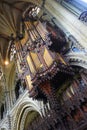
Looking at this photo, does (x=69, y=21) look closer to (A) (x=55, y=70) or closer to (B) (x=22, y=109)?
(A) (x=55, y=70)

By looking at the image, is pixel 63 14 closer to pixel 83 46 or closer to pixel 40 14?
pixel 83 46

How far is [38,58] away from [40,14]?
13.0 feet

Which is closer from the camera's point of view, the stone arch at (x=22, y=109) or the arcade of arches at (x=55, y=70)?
the arcade of arches at (x=55, y=70)

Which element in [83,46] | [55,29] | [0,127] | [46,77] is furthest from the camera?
[0,127]

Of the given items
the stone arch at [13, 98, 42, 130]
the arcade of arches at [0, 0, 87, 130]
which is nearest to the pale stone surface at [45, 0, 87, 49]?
the arcade of arches at [0, 0, 87, 130]

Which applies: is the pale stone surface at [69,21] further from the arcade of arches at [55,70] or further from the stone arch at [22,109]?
the stone arch at [22,109]

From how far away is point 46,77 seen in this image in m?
8.09

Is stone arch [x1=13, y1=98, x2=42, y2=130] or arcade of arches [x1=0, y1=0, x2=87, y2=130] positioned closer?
arcade of arches [x1=0, y1=0, x2=87, y2=130]

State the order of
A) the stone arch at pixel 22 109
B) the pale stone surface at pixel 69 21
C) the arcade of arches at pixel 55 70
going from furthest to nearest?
the stone arch at pixel 22 109 → the pale stone surface at pixel 69 21 → the arcade of arches at pixel 55 70

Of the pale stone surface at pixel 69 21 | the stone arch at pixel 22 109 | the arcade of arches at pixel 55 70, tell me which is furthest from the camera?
the stone arch at pixel 22 109

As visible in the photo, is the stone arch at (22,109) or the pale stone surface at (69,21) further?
the stone arch at (22,109)

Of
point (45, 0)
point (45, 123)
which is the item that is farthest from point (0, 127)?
point (45, 0)

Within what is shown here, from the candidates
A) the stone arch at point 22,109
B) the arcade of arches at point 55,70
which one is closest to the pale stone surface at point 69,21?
the arcade of arches at point 55,70

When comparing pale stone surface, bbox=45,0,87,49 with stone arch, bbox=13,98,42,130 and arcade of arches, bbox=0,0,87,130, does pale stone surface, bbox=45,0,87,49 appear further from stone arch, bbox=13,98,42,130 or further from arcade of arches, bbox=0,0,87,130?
stone arch, bbox=13,98,42,130
